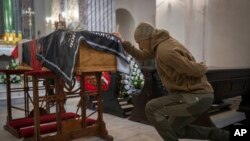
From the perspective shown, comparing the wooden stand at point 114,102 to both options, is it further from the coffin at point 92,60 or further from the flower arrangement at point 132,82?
the coffin at point 92,60

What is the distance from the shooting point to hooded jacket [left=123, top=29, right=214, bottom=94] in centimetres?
253

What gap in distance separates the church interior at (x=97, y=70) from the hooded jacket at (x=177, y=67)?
0.67 metres

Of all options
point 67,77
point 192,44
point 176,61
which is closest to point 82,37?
point 67,77

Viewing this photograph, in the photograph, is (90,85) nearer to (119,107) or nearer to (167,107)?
(119,107)

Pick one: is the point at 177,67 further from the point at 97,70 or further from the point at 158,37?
the point at 97,70

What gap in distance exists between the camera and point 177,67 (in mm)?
2531

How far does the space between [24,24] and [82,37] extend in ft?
22.0

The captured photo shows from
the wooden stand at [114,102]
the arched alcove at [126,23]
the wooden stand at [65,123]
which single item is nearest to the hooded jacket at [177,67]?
the wooden stand at [65,123]

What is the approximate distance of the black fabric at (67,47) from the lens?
2.92 metres

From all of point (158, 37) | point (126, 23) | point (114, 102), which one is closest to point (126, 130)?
point (114, 102)

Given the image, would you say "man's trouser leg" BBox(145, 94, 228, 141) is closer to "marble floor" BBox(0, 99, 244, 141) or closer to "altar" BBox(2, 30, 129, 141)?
"altar" BBox(2, 30, 129, 141)

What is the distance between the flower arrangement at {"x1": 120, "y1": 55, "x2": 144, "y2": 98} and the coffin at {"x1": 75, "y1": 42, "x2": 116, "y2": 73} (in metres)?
2.43

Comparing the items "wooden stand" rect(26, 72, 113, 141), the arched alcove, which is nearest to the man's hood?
"wooden stand" rect(26, 72, 113, 141)

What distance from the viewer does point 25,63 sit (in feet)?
13.8
